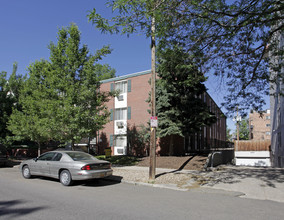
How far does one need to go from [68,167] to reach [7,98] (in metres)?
14.9

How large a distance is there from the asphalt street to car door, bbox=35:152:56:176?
1.41 metres

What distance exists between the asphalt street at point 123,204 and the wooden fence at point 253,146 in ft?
86.0

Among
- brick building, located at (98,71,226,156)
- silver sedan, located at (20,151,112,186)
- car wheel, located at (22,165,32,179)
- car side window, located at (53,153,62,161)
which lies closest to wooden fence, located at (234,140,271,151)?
brick building, located at (98,71,226,156)

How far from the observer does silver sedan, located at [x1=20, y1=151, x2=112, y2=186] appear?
8.73m

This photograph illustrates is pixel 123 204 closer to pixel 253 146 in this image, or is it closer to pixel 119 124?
pixel 119 124

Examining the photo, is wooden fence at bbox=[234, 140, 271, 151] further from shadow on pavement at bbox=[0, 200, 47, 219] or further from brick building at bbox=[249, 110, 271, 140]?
brick building at bbox=[249, 110, 271, 140]

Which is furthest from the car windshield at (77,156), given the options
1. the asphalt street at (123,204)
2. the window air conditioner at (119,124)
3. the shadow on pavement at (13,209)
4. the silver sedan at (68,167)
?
the window air conditioner at (119,124)

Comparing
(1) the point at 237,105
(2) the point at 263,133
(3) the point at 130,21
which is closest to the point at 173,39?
(3) the point at 130,21

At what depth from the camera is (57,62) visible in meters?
13.2

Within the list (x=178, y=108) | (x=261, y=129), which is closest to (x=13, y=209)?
(x=178, y=108)

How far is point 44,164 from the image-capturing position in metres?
9.91

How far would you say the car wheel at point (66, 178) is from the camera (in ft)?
29.1

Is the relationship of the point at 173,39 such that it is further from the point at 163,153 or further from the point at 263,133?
the point at 263,133

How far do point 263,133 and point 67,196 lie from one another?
245ft
